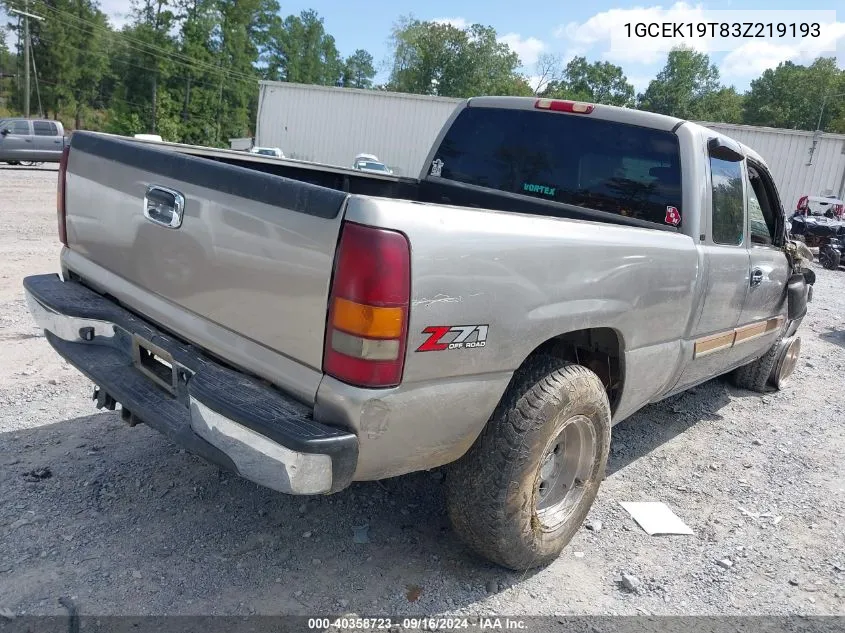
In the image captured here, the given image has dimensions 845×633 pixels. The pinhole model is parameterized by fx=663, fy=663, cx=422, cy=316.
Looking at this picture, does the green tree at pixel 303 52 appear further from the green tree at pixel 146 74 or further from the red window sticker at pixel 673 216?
the red window sticker at pixel 673 216

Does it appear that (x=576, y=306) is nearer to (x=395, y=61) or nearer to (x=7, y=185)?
(x=7, y=185)

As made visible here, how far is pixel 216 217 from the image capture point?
2.37m

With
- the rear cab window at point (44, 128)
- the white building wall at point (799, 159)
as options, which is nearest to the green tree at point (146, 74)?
the rear cab window at point (44, 128)

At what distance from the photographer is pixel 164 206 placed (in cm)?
257

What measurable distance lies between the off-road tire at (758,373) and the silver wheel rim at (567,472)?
3.22 metres

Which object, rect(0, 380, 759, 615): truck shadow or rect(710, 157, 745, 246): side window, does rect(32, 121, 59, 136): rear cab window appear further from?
rect(710, 157, 745, 246): side window

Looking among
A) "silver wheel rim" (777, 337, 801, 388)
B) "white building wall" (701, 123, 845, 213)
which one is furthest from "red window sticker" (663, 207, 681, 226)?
"white building wall" (701, 123, 845, 213)

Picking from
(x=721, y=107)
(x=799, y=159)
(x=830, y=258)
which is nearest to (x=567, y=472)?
(x=830, y=258)

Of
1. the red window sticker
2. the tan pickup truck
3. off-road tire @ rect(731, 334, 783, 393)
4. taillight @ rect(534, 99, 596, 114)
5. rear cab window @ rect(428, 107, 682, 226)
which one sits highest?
taillight @ rect(534, 99, 596, 114)

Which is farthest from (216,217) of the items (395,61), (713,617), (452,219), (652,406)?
(395,61)

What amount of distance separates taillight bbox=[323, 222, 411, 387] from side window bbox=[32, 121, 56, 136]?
24.9 m

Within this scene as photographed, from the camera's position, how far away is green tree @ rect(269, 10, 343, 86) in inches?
2884

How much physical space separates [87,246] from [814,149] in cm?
2872

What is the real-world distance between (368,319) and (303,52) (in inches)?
3304
